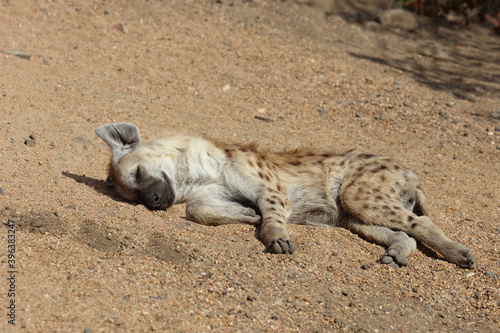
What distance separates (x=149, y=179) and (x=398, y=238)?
1.78 metres

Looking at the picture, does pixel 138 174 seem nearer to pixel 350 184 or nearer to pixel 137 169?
pixel 137 169

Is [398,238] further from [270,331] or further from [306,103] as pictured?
[306,103]

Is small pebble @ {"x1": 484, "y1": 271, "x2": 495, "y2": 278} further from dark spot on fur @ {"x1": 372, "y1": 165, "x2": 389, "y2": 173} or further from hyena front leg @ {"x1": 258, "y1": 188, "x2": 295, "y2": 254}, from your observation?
hyena front leg @ {"x1": 258, "y1": 188, "x2": 295, "y2": 254}

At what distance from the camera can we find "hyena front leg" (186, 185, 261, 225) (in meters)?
4.03

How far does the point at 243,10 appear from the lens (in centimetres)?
848

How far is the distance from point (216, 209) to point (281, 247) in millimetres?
742

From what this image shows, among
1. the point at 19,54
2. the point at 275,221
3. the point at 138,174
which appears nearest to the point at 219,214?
the point at 275,221

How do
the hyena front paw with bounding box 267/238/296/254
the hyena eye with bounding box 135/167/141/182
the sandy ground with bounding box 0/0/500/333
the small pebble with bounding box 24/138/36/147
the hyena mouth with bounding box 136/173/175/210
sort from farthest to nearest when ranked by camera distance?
1. the small pebble with bounding box 24/138/36/147
2. the hyena eye with bounding box 135/167/141/182
3. the hyena mouth with bounding box 136/173/175/210
4. the hyena front paw with bounding box 267/238/296/254
5. the sandy ground with bounding box 0/0/500/333

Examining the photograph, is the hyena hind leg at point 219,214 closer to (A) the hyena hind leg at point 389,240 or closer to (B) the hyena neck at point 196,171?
(B) the hyena neck at point 196,171

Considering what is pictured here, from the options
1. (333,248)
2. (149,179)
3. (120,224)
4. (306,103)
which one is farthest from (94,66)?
(333,248)

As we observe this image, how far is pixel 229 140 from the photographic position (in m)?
5.53

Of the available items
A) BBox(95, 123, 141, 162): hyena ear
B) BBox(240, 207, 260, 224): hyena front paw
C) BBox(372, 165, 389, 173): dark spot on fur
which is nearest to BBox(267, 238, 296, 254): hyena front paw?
BBox(240, 207, 260, 224): hyena front paw

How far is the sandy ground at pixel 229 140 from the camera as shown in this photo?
288cm

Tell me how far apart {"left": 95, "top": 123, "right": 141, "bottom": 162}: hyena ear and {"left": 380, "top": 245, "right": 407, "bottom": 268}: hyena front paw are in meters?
2.04
